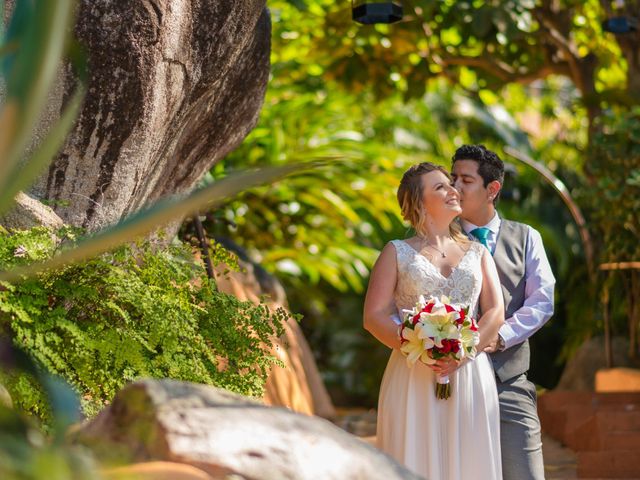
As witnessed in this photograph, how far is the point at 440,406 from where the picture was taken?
175 inches

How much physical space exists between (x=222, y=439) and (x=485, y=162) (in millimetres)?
2482

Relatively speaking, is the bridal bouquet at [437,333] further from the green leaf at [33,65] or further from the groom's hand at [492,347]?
the green leaf at [33,65]

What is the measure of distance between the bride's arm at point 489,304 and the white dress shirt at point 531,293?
0.08 metres

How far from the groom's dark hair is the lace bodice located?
1.59 ft

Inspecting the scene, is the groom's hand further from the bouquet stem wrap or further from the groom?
the bouquet stem wrap

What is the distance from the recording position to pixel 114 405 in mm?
2930

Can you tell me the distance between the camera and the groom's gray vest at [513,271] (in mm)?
4742

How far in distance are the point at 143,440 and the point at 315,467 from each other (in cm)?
46

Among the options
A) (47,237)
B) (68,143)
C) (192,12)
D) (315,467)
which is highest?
(192,12)

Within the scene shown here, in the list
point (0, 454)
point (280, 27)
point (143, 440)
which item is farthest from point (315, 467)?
point (280, 27)

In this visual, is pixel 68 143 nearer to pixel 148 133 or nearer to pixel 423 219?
pixel 148 133

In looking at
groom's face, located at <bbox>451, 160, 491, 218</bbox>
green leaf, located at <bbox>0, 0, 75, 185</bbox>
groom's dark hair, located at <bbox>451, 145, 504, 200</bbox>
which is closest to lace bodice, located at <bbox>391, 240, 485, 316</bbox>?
groom's face, located at <bbox>451, 160, 491, 218</bbox>

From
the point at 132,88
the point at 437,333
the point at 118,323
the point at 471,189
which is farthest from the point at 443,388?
the point at 132,88

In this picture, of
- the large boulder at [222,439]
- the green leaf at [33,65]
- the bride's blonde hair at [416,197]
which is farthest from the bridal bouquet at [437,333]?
the green leaf at [33,65]
